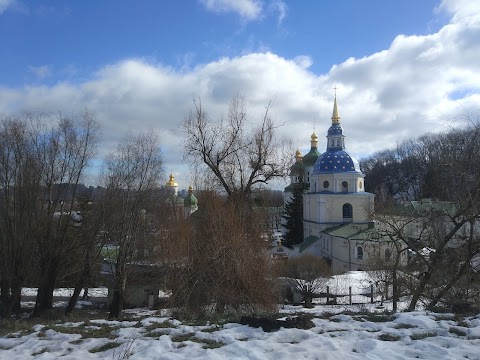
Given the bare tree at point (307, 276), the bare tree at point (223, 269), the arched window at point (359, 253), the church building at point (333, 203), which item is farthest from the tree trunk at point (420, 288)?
the church building at point (333, 203)

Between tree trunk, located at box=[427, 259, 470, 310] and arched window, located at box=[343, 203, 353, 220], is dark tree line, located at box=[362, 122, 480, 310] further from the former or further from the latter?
arched window, located at box=[343, 203, 353, 220]

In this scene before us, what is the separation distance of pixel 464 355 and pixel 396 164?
62.4m

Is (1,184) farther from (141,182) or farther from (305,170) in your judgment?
(305,170)

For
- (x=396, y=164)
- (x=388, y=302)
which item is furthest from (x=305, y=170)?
(x=388, y=302)

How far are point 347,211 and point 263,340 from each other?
Answer: 3146 centimetres

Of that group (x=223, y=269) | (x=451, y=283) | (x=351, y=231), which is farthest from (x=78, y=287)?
(x=351, y=231)

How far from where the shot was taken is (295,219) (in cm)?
4322

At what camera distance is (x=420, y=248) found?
38.9ft

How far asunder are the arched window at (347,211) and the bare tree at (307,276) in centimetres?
1356

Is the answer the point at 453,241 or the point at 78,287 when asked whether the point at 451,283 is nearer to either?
the point at 453,241

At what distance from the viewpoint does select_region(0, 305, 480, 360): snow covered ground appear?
17.1 ft

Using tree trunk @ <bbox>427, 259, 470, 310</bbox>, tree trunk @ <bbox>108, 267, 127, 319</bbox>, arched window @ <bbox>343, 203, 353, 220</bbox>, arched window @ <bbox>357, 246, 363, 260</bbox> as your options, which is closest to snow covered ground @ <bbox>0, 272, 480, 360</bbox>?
tree trunk @ <bbox>427, 259, 470, 310</bbox>

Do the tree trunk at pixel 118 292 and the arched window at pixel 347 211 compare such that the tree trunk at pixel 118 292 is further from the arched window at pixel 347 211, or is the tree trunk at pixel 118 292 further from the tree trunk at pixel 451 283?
the arched window at pixel 347 211

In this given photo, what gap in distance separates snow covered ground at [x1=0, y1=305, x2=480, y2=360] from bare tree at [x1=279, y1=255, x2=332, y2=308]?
48.1 feet
